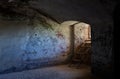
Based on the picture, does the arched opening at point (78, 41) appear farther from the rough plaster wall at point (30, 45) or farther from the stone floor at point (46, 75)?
the stone floor at point (46, 75)

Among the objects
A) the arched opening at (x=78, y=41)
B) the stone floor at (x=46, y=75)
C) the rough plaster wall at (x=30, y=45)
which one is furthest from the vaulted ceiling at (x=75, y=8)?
the stone floor at (x=46, y=75)

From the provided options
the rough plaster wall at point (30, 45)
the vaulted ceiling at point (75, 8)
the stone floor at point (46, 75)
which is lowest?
the stone floor at point (46, 75)

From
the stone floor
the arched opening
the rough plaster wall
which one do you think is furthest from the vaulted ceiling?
the stone floor

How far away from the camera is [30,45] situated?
6809 mm

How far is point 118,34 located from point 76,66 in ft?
8.39

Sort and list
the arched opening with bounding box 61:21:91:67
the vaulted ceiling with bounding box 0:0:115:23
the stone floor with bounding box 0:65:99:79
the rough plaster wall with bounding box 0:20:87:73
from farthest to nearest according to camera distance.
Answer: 1. the arched opening with bounding box 61:21:91:67
2. the rough plaster wall with bounding box 0:20:87:73
3. the stone floor with bounding box 0:65:99:79
4. the vaulted ceiling with bounding box 0:0:115:23

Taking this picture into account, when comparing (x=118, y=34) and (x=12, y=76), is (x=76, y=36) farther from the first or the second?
(x=12, y=76)

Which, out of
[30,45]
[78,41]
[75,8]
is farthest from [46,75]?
[78,41]

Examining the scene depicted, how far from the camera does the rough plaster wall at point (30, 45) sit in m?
6.23

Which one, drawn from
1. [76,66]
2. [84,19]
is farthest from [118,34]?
[76,66]

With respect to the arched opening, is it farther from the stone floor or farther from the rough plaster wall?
the stone floor

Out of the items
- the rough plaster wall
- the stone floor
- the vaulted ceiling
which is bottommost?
the stone floor

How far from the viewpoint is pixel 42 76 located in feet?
19.0

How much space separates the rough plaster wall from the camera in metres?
6.23
